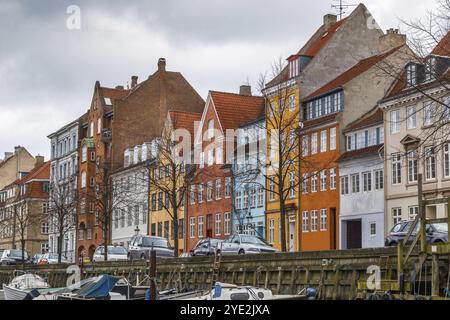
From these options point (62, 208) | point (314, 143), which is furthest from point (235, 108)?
point (62, 208)

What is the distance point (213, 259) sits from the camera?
165 ft

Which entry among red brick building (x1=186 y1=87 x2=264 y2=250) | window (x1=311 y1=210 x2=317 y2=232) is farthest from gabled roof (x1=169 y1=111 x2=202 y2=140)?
window (x1=311 y1=210 x2=317 y2=232)

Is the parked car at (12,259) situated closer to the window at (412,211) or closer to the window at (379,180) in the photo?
the window at (379,180)

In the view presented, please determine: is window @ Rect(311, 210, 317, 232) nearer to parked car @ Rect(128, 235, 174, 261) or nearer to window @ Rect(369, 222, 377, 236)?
window @ Rect(369, 222, 377, 236)

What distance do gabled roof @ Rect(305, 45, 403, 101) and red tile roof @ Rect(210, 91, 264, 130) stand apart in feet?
27.3

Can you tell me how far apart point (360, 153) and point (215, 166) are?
62.7 feet

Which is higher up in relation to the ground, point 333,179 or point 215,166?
point 215,166

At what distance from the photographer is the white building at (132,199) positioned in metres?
89.9

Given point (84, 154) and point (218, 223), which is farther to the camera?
point (84, 154)

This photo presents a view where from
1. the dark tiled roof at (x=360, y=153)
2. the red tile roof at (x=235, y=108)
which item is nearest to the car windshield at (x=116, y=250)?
the red tile roof at (x=235, y=108)

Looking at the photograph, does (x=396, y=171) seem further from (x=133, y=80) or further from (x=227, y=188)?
(x=133, y=80)

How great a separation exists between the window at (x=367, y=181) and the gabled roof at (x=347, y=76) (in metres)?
7.52

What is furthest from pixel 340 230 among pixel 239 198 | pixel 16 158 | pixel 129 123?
pixel 16 158

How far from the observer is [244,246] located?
53000 millimetres
